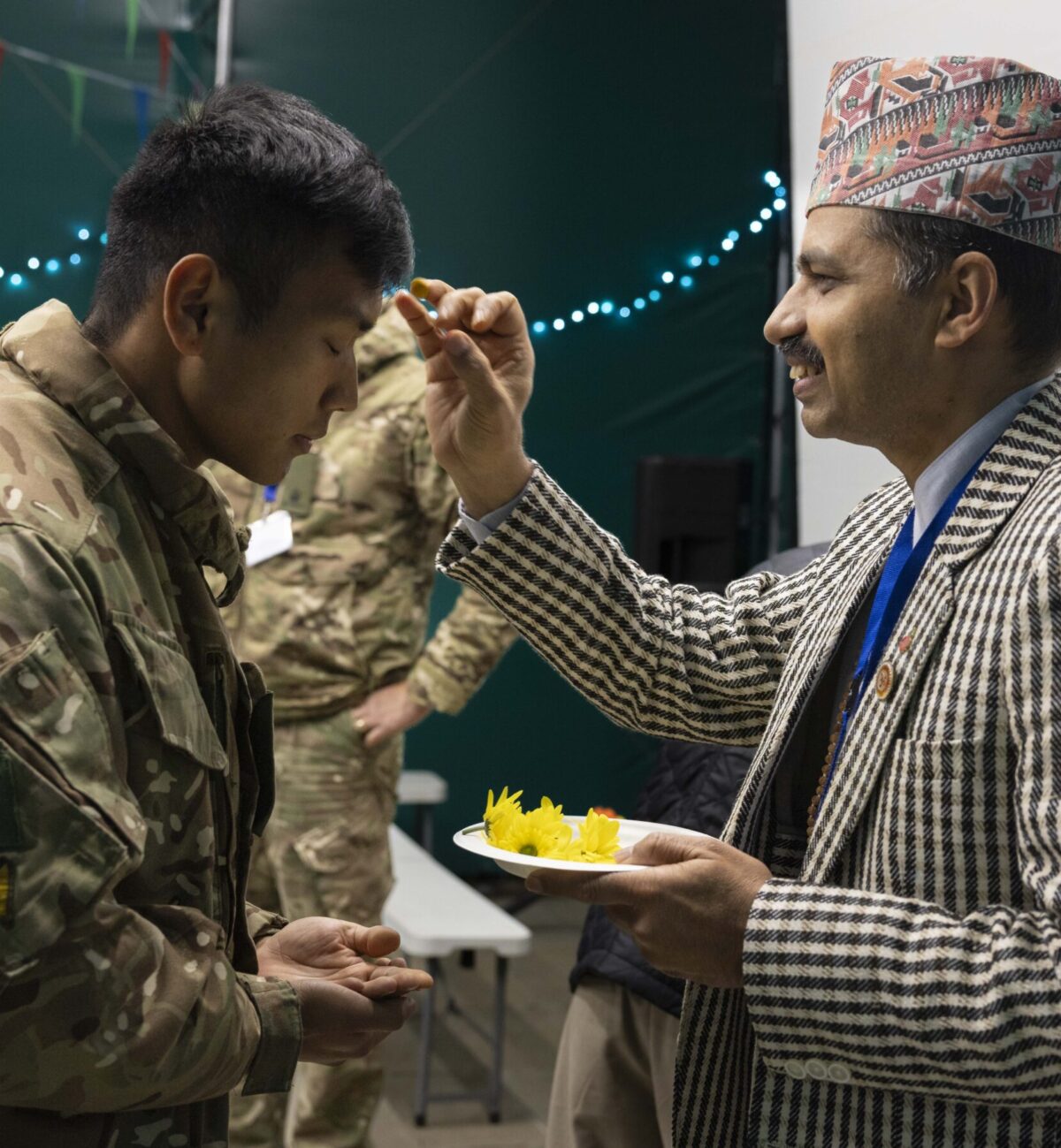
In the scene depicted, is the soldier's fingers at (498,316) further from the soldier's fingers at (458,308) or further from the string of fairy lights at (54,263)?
the string of fairy lights at (54,263)

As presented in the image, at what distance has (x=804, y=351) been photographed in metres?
1.62

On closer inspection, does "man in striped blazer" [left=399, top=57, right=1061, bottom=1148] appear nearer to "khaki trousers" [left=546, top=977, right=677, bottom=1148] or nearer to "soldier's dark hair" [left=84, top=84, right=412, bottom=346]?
"soldier's dark hair" [left=84, top=84, right=412, bottom=346]

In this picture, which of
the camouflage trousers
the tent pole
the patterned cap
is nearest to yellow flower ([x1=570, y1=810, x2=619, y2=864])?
the patterned cap

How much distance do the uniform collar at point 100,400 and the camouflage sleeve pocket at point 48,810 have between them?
9.6 inches

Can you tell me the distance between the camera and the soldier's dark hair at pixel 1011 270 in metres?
1.50

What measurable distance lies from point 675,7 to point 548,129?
2.55 ft

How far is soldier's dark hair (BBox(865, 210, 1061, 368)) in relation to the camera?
4.91 feet

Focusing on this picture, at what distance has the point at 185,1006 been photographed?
1166 millimetres

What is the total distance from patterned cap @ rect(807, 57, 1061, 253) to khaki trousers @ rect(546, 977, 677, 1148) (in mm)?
1398

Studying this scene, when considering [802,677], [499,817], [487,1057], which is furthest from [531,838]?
[487,1057]

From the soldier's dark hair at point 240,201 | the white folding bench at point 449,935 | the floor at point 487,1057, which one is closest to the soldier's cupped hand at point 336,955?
the soldier's dark hair at point 240,201

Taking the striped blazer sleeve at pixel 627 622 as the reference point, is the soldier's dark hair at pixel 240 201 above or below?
above

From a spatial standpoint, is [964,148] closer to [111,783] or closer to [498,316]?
[498,316]

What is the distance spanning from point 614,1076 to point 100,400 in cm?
161
